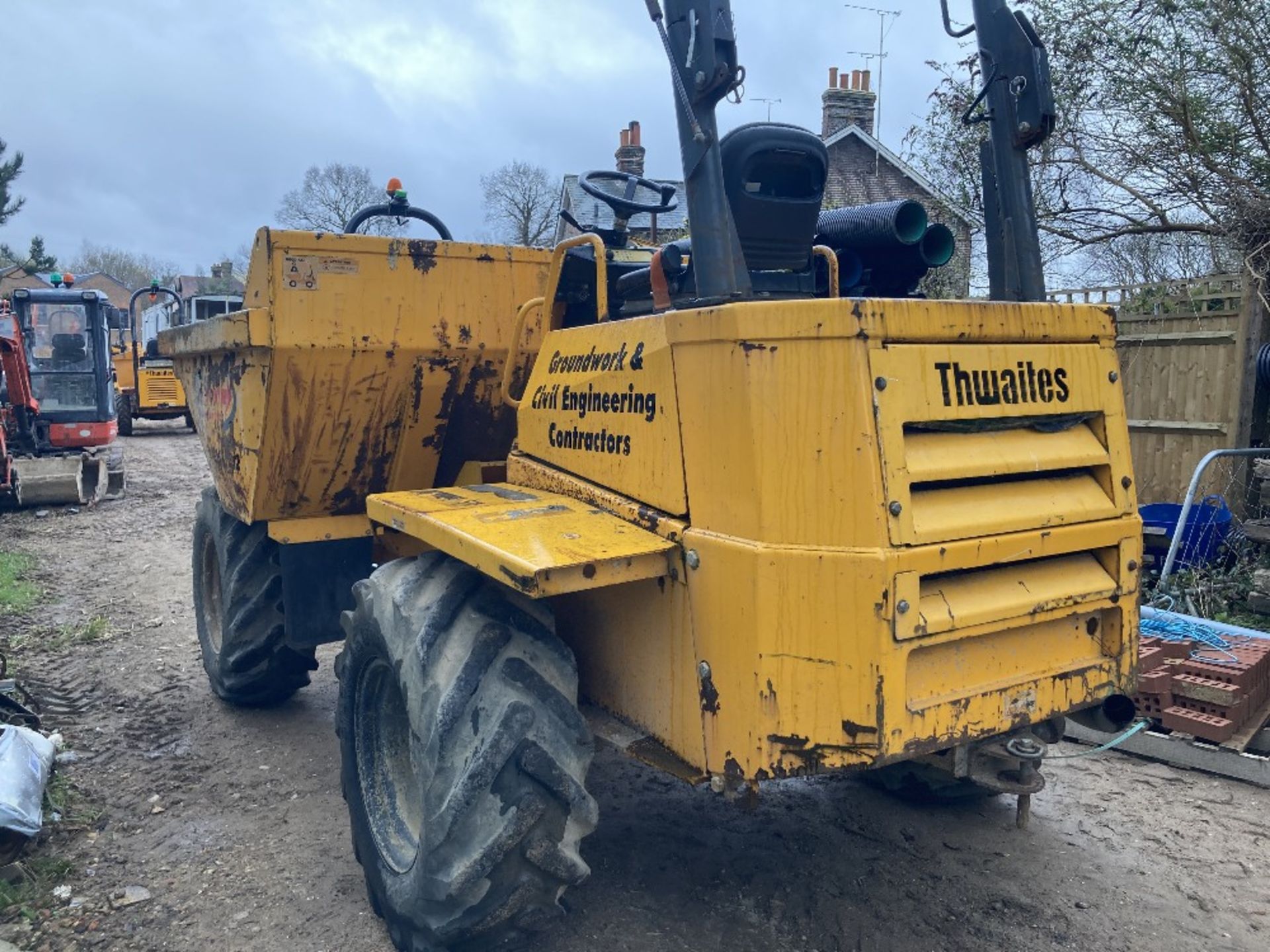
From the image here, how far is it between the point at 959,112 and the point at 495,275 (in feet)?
21.4

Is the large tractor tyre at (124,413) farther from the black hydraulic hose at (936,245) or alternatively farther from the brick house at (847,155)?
the black hydraulic hose at (936,245)

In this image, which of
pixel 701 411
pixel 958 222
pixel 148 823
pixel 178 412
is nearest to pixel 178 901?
pixel 148 823

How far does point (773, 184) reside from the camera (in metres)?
2.75

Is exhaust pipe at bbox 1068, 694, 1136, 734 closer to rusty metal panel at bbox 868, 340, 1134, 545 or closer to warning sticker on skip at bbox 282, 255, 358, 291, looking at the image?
rusty metal panel at bbox 868, 340, 1134, 545

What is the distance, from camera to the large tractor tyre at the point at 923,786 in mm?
3717

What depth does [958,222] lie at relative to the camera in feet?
33.1

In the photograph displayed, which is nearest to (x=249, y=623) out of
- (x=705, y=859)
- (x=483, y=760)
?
(x=705, y=859)

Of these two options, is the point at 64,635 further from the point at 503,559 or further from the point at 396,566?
the point at 503,559

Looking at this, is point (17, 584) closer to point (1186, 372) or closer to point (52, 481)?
point (52, 481)

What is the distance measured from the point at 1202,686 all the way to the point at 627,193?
337cm

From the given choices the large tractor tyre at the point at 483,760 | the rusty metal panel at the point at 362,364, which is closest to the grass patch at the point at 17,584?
the rusty metal panel at the point at 362,364

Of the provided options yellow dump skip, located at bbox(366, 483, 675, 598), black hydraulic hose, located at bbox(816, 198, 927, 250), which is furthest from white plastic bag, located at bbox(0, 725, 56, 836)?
black hydraulic hose, located at bbox(816, 198, 927, 250)

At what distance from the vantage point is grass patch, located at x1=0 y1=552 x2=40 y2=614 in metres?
7.34

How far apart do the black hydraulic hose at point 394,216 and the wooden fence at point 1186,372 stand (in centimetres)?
515
